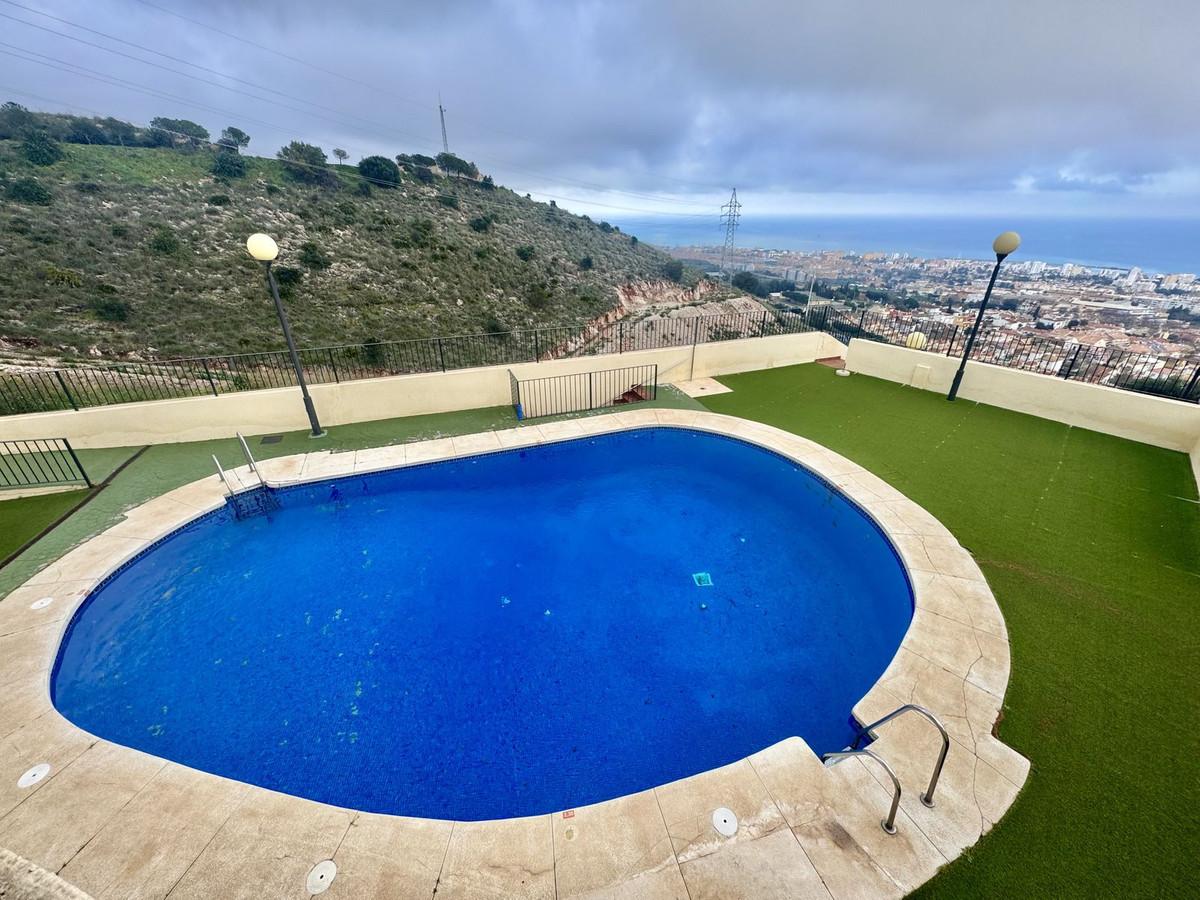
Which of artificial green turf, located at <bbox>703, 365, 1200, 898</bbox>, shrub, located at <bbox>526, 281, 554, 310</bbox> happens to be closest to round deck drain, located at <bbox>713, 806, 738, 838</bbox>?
artificial green turf, located at <bbox>703, 365, 1200, 898</bbox>

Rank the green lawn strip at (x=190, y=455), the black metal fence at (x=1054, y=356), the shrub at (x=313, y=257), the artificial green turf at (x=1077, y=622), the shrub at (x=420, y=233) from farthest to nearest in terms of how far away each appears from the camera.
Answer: the shrub at (x=420, y=233) → the shrub at (x=313, y=257) → the black metal fence at (x=1054, y=356) → the green lawn strip at (x=190, y=455) → the artificial green turf at (x=1077, y=622)

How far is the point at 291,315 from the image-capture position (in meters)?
28.3

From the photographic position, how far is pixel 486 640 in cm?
579

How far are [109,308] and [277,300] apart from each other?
2542 cm

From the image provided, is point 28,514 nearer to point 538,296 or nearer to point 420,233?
point 538,296

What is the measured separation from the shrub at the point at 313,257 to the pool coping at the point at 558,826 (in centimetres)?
3480

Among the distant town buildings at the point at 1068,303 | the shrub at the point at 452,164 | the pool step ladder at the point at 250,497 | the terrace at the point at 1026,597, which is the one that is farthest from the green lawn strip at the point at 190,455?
the shrub at the point at 452,164

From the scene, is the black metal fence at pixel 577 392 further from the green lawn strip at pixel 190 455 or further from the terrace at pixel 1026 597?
the terrace at pixel 1026 597

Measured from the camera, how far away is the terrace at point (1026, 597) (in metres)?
3.17

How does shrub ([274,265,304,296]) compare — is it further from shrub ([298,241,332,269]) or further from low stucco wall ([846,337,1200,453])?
low stucco wall ([846,337,1200,453])

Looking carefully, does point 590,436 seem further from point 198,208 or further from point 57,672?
point 198,208

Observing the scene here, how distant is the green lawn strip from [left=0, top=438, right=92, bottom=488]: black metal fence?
33 centimetres

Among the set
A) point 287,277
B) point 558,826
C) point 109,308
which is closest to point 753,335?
point 558,826

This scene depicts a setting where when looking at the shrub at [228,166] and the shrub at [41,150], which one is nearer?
the shrub at [41,150]
